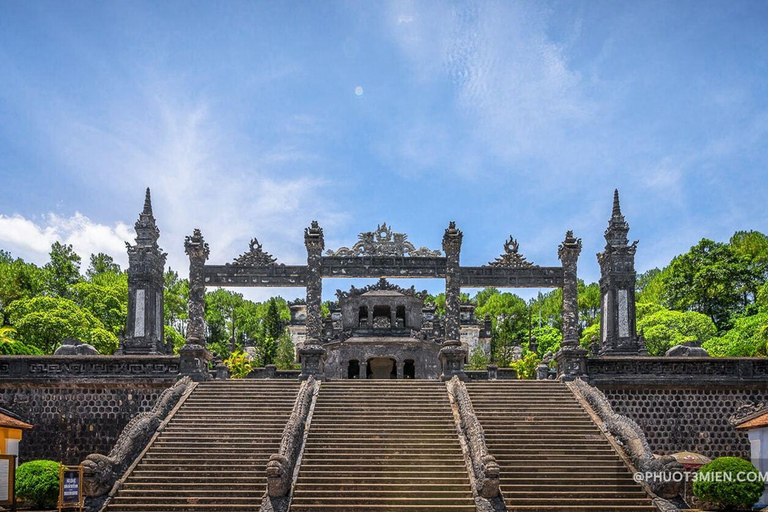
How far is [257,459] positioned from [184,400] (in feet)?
14.9

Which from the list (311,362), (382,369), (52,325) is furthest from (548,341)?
(52,325)

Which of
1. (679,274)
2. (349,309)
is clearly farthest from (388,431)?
(679,274)

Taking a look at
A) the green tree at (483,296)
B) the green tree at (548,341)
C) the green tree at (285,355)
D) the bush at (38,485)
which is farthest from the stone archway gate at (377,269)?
the green tree at (483,296)

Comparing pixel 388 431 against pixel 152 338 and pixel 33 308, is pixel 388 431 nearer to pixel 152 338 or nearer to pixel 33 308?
pixel 152 338

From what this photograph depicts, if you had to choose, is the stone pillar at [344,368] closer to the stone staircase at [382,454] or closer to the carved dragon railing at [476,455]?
the stone staircase at [382,454]

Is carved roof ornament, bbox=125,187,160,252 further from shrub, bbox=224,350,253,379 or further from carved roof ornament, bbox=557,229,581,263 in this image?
carved roof ornament, bbox=557,229,581,263

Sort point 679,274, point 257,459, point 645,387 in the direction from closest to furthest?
point 257,459 → point 645,387 → point 679,274

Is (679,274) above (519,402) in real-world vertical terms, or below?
above

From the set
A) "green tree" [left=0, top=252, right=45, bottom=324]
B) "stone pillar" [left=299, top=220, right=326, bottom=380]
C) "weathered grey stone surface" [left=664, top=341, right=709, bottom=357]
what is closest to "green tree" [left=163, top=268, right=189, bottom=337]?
"green tree" [left=0, top=252, right=45, bottom=324]

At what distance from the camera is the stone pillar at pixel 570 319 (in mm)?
23672

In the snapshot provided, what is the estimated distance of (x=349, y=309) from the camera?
144ft

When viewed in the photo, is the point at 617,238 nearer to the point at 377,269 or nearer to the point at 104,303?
the point at 377,269

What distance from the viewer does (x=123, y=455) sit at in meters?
17.9

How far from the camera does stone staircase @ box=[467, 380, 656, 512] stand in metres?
16.6
